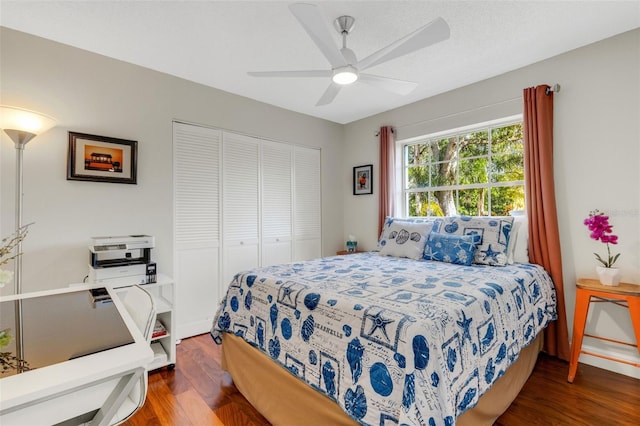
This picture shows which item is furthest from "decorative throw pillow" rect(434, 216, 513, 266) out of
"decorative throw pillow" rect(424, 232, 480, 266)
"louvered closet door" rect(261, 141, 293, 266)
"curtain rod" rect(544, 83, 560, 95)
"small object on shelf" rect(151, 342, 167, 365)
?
"small object on shelf" rect(151, 342, 167, 365)

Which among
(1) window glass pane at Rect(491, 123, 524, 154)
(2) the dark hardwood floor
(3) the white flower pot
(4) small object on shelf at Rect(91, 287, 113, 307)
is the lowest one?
(2) the dark hardwood floor

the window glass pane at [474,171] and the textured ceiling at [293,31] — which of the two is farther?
the window glass pane at [474,171]

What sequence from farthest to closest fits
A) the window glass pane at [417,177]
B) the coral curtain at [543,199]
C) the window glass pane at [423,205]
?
the window glass pane at [417,177], the window glass pane at [423,205], the coral curtain at [543,199]

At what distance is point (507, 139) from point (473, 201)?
71 centimetres

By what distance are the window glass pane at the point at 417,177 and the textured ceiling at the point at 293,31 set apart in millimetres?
1142

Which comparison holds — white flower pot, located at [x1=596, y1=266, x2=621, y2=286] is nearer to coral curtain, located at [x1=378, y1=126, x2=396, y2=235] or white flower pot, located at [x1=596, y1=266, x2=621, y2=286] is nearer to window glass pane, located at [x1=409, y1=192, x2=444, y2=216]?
window glass pane, located at [x1=409, y1=192, x2=444, y2=216]

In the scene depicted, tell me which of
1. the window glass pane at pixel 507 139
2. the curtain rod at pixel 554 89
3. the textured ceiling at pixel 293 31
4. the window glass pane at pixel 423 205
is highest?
the textured ceiling at pixel 293 31

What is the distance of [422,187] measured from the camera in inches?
148

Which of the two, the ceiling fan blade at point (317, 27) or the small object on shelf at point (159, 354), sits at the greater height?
the ceiling fan blade at point (317, 27)

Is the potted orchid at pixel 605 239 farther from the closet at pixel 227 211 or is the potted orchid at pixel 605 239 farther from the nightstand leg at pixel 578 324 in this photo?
the closet at pixel 227 211

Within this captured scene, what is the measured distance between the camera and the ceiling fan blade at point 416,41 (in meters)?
1.60

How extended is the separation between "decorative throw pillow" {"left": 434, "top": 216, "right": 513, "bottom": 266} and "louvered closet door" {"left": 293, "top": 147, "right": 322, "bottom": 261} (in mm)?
1853

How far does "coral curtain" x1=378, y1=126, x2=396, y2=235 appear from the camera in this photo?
381cm

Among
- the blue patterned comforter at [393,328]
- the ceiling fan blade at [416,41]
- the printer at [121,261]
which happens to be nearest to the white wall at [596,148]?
the blue patterned comforter at [393,328]
